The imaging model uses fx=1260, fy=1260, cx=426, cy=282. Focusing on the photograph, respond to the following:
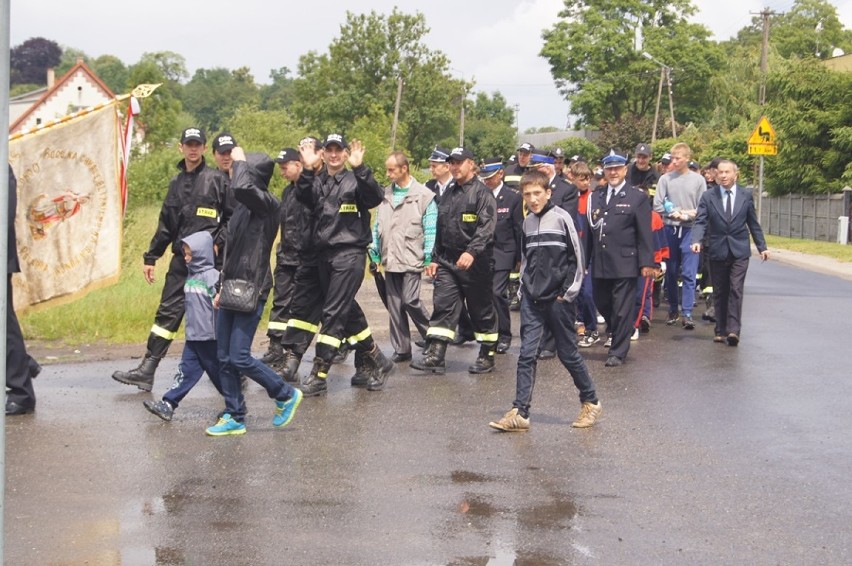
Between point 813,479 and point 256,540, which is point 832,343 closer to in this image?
point 813,479

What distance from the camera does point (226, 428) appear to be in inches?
329

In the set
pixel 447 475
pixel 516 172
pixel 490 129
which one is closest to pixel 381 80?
pixel 490 129

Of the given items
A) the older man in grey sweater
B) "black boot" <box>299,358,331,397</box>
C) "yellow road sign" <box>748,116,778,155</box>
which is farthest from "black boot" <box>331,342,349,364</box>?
"yellow road sign" <box>748,116,778,155</box>

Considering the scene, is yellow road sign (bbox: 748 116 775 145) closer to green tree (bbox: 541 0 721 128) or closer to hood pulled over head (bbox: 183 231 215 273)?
hood pulled over head (bbox: 183 231 215 273)

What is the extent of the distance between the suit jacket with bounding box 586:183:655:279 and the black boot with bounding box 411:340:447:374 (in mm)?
1763

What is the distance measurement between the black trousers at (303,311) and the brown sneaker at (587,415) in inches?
104

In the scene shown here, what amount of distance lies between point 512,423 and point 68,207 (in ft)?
16.3

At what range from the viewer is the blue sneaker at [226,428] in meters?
8.33

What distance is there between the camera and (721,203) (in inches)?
513

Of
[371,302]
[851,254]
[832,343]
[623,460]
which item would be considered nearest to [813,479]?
[623,460]

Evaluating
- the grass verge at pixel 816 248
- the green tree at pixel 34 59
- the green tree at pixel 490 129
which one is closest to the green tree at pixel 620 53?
the green tree at pixel 490 129

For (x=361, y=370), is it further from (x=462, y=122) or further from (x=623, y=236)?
(x=462, y=122)

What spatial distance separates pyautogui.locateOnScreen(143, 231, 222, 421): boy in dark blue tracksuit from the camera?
858 cm

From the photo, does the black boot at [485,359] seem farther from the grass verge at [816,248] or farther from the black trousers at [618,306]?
the grass verge at [816,248]
